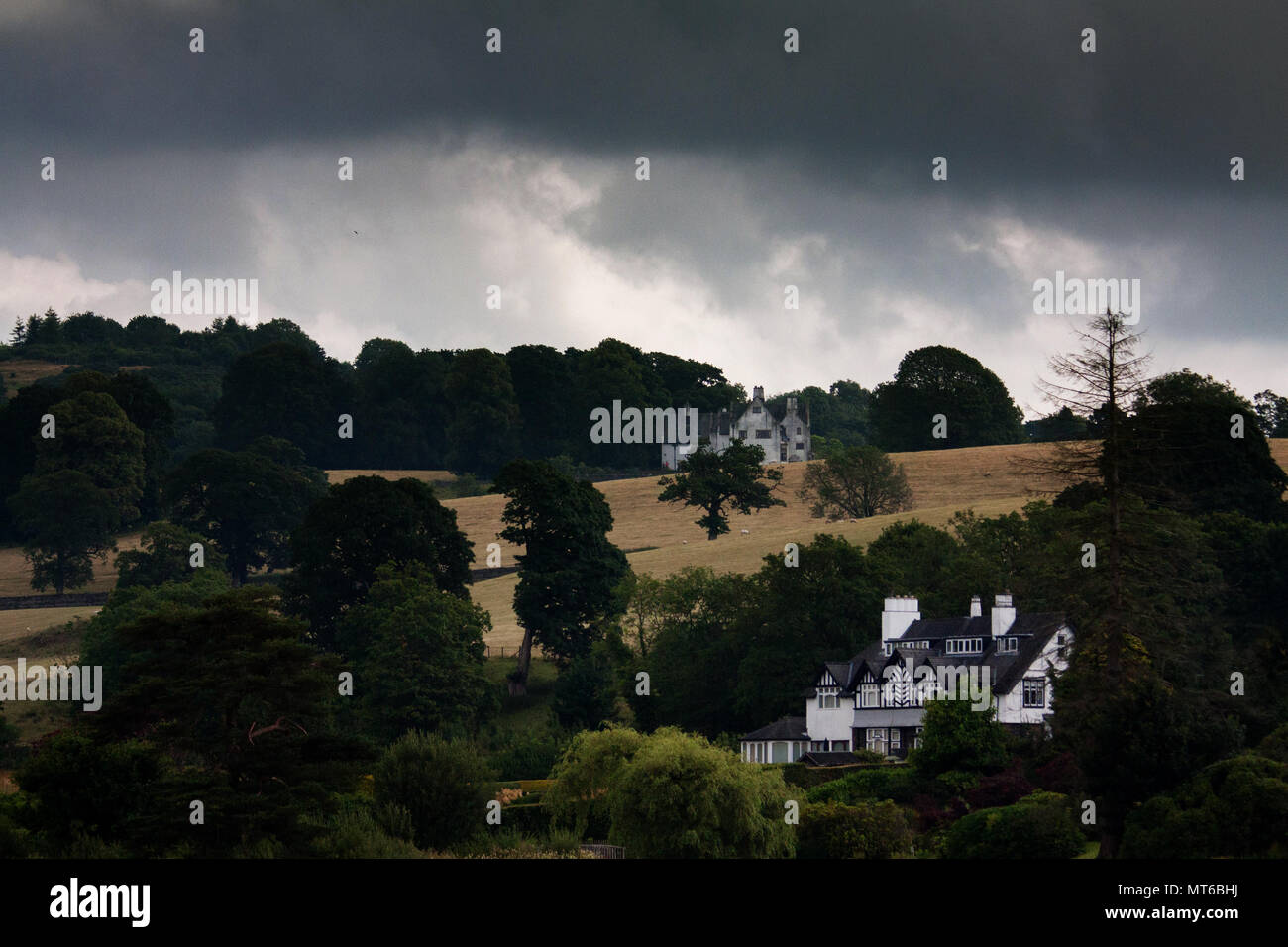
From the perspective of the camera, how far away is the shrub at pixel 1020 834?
178ft

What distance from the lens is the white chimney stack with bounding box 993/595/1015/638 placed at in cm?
8200

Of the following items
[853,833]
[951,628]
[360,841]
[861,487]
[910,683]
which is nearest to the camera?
[360,841]

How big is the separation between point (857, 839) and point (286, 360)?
150 metres

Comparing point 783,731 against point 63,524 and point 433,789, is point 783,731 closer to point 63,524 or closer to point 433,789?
point 433,789

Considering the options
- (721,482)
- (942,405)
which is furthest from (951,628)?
(942,405)

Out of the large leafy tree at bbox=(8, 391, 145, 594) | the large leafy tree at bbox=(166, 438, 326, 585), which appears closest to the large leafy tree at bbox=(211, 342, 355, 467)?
the large leafy tree at bbox=(8, 391, 145, 594)

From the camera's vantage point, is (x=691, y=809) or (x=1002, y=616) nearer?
(x=691, y=809)

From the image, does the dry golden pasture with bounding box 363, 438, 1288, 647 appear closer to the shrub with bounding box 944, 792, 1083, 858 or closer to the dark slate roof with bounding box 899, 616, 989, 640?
the dark slate roof with bounding box 899, 616, 989, 640

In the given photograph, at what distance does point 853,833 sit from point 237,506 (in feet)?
283

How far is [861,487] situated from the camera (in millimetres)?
144250

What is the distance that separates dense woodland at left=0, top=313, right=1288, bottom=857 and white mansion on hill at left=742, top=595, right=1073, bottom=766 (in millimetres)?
3072

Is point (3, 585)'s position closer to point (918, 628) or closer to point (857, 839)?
point (918, 628)
